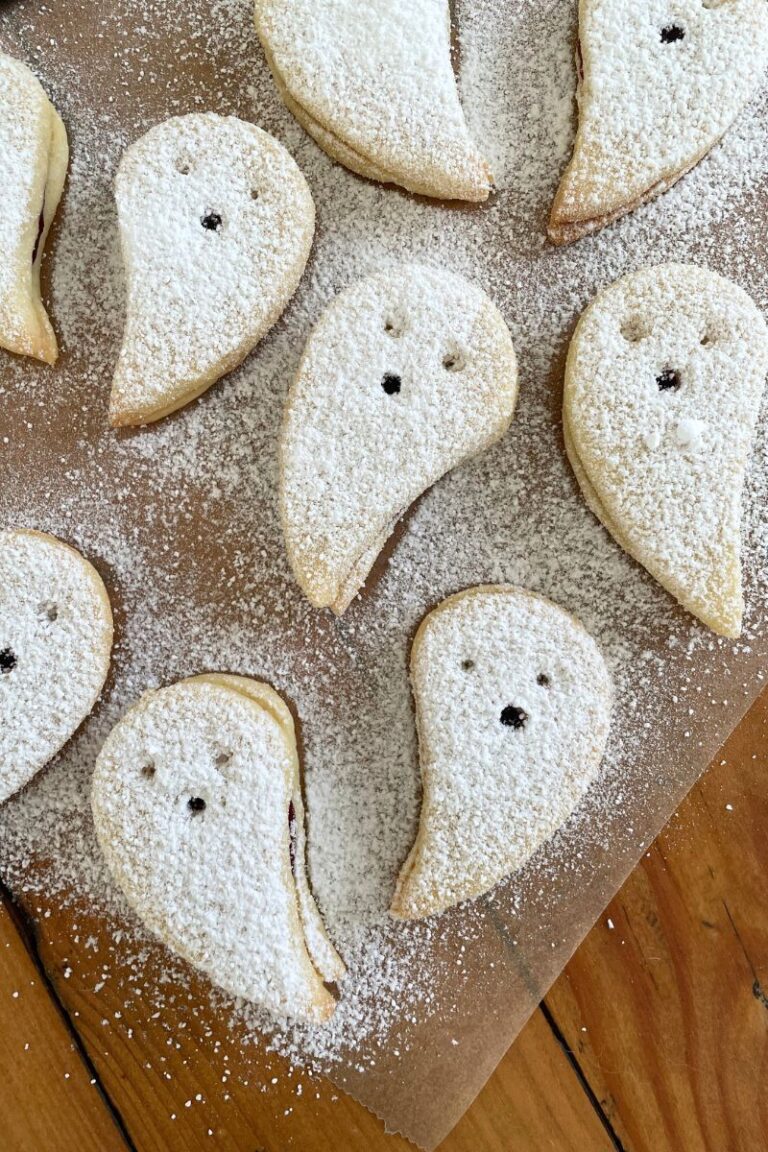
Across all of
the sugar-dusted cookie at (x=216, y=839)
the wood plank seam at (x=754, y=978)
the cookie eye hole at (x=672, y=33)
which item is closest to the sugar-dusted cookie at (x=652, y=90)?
the cookie eye hole at (x=672, y=33)

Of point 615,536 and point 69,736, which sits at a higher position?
point 615,536

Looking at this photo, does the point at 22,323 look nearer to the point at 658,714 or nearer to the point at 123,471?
the point at 123,471

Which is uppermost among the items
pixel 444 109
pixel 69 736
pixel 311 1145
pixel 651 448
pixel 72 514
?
pixel 444 109

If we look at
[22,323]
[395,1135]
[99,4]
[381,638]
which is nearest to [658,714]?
[381,638]

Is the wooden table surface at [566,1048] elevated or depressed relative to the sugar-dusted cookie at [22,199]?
depressed

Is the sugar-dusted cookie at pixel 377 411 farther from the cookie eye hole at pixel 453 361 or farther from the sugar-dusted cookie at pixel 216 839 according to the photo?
the sugar-dusted cookie at pixel 216 839
